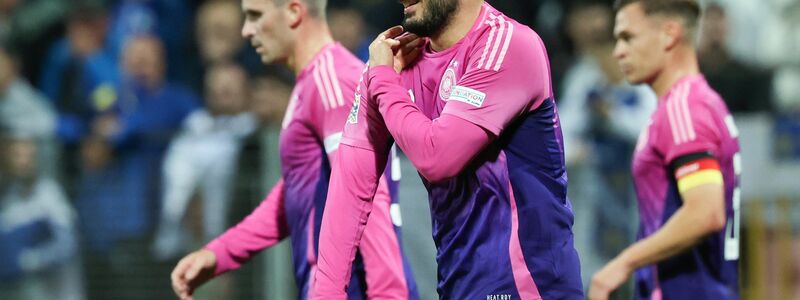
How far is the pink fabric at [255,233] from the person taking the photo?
5531 millimetres

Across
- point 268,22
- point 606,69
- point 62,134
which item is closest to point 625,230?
point 606,69

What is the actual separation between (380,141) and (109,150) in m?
6.01

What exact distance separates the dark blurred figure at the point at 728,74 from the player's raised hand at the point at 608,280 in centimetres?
453

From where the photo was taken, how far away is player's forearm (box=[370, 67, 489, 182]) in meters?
3.86

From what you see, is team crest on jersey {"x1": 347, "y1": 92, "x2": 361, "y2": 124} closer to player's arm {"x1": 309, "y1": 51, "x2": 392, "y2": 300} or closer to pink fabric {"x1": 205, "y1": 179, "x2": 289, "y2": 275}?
player's arm {"x1": 309, "y1": 51, "x2": 392, "y2": 300}

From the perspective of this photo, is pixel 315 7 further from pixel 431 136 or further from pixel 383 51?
pixel 431 136

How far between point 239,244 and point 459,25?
1877 millimetres

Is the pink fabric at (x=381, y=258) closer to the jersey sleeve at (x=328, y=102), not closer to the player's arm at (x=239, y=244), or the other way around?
the jersey sleeve at (x=328, y=102)

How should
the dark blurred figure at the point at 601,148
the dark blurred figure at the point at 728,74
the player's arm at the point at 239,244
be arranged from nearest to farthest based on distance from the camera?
the player's arm at the point at 239,244
the dark blurred figure at the point at 601,148
the dark blurred figure at the point at 728,74

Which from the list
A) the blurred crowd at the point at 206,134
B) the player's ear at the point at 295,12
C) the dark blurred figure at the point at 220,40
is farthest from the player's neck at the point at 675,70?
the dark blurred figure at the point at 220,40

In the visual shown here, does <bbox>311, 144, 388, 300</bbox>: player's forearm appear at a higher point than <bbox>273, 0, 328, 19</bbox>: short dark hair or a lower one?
lower

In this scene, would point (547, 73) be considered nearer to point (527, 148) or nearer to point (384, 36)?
point (527, 148)

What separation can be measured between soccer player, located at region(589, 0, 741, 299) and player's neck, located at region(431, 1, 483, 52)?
140 cm

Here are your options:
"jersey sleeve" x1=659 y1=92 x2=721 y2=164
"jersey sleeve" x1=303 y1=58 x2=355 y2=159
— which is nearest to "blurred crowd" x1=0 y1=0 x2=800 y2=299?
"jersey sleeve" x1=659 y1=92 x2=721 y2=164
